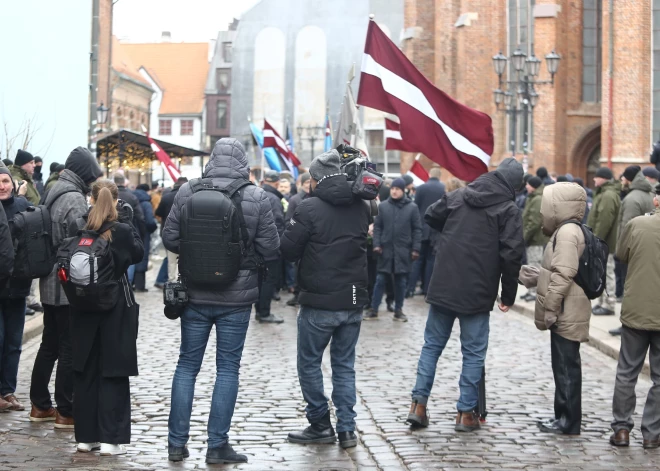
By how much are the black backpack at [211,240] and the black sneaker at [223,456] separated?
975 millimetres

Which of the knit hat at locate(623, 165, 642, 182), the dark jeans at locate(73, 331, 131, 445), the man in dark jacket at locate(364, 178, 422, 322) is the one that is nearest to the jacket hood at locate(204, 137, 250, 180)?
the dark jeans at locate(73, 331, 131, 445)

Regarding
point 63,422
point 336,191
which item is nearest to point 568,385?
point 336,191

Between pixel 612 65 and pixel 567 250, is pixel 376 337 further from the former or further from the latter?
pixel 612 65

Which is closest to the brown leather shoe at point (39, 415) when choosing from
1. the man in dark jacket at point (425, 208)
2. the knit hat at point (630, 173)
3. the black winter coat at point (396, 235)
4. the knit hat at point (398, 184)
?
the black winter coat at point (396, 235)

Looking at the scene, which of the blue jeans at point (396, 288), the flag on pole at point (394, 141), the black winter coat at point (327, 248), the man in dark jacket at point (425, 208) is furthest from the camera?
the man in dark jacket at point (425, 208)

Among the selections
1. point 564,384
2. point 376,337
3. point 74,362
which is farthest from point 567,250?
point 376,337

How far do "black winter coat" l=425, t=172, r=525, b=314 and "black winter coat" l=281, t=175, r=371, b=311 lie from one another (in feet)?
2.64

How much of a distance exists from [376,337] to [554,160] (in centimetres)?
2564

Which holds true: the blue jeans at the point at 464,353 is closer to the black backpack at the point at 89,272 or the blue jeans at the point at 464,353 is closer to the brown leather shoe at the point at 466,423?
the brown leather shoe at the point at 466,423

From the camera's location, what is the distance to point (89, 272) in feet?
23.2

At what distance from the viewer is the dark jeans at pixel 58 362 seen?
26.1 feet

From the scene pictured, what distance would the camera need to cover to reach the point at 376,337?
13.7 m

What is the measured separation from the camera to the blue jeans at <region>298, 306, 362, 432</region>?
24.7ft

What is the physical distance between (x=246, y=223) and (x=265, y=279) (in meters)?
0.49
